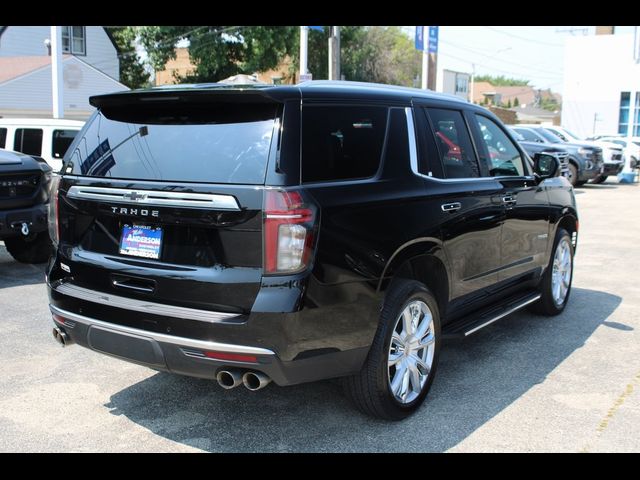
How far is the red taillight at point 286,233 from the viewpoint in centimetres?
315

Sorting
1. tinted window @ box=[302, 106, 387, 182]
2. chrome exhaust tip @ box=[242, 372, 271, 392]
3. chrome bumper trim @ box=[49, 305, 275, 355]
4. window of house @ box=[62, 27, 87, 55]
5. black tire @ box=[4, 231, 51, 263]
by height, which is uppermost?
window of house @ box=[62, 27, 87, 55]

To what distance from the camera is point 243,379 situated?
3289mm

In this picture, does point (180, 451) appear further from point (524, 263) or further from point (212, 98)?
point (524, 263)

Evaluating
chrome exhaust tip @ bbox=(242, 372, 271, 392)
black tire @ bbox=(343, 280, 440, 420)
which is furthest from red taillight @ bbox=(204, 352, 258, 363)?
black tire @ bbox=(343, 280, 440, 420)

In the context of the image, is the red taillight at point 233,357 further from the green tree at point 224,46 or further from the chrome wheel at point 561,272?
the green tree at point 224,46

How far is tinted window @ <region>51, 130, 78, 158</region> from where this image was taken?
1088 centimetres

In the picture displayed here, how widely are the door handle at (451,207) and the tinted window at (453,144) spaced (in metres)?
0.20

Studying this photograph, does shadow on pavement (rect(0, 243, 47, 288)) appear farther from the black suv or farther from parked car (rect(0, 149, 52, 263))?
the black suv

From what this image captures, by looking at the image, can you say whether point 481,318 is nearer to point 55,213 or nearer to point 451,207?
point 451,207

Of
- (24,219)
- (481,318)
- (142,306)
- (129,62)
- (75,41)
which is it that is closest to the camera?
(142,306)

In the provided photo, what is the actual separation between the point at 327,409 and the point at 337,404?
98 millimetres

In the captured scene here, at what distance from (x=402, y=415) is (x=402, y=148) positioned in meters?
1.57

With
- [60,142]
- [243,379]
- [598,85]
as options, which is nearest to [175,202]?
[243,379]

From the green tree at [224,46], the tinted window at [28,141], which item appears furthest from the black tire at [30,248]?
the green tree at [224,46]
